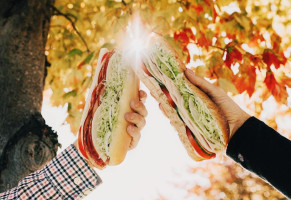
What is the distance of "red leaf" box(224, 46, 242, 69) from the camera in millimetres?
3399

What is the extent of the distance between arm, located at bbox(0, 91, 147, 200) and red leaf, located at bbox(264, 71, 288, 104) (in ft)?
7.20

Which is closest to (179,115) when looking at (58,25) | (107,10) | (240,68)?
(240,68)

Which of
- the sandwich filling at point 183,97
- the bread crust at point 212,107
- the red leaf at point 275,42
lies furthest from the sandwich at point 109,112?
the red leaf at point 275,42

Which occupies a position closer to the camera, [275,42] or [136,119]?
[136,119]

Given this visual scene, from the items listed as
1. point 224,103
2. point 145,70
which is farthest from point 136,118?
point 224,103

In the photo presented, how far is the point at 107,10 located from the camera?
3.62 meters

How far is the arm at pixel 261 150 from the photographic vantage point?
5.80 feet

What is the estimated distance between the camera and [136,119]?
7.66 ft

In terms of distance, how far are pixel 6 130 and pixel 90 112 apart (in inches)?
40.3

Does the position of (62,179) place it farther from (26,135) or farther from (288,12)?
(288,12)

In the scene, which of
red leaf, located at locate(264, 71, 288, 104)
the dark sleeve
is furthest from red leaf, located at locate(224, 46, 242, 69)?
the dark sleeve

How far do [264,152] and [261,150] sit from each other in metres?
0.02

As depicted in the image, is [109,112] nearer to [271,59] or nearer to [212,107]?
[212,107]

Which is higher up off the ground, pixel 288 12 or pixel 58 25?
pixel 58 25
